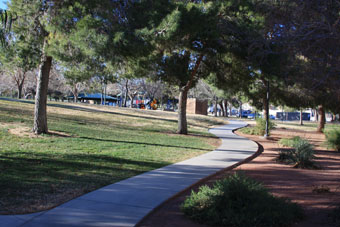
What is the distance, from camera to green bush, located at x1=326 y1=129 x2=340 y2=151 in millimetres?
16969

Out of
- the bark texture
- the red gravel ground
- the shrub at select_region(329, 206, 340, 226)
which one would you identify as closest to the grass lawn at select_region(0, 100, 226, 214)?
the red gravel ground

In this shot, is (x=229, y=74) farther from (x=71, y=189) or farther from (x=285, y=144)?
(x=71, y=189)

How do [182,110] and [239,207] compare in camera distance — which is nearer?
[239,207]

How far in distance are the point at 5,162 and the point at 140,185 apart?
3794 millimetres

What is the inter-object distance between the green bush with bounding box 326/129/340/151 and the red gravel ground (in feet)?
16.1

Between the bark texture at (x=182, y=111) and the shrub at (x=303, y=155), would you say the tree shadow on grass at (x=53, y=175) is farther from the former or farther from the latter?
the bark texture at (x=182, y=111)

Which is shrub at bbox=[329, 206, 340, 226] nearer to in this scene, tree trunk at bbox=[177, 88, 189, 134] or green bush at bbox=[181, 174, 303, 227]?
green bush at bbox=[181, 174, 303, 227]

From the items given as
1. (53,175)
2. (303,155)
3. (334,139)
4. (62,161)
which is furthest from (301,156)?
(53,175)

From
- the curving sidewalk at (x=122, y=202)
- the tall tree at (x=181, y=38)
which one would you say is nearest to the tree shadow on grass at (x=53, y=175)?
the curving sidewalk at (x=122, y=202)

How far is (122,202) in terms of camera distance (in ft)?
19.4

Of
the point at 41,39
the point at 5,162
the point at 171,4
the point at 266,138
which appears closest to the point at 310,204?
the point at 5,162

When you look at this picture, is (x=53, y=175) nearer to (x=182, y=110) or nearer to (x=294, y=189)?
(x=294, y=189)

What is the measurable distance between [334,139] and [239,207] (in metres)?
14.1

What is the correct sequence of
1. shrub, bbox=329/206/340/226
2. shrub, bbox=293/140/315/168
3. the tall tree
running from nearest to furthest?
shrub, bbox=329/206/340/226 < shrub, bbox=293/140/315/168 < the tall tree
